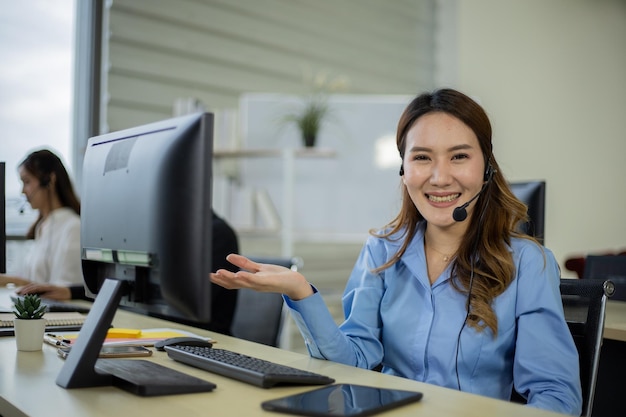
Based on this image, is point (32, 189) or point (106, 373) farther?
point (32, 189)

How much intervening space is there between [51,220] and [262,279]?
7.03 ft

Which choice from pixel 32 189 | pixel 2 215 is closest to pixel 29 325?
pixel 2 215

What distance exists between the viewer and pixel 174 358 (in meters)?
1.44

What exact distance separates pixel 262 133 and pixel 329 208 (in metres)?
0.65

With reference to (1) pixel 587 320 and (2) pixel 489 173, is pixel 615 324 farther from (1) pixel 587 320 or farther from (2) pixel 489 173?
(2) pixel 489 173

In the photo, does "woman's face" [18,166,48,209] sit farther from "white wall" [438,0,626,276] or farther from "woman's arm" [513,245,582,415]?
"white wall" [438,0,626,276]

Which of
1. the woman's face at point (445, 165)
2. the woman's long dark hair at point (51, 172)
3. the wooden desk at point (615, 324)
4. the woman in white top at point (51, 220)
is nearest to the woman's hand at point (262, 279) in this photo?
the woman's face at point (445, 165)

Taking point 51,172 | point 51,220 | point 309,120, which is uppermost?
point 309,120

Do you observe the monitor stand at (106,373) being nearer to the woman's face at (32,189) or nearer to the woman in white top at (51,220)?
the woman in white top at (51,220)

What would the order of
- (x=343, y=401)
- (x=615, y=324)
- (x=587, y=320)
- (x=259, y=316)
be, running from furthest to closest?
(x=259, y=316) → (x=615, y=324) → (x=587, y=320) → (x=343, y=401)

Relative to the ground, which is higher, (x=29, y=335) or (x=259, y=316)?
(x=29, y=335)

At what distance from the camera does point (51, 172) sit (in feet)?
10.3

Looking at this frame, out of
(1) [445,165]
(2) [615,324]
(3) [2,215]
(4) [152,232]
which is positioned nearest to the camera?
(4) [152,232]

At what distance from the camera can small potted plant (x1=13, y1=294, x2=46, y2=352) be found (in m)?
1.54
